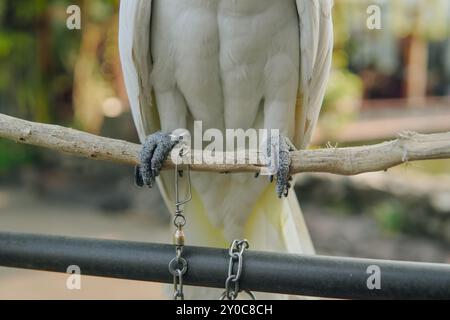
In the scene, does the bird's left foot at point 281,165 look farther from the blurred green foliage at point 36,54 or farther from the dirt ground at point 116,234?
the blurred green foliage at point 36,54

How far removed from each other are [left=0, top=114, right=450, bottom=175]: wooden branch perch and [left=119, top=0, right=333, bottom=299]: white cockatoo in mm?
187

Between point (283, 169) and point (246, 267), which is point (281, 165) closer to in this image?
point (283, 169)

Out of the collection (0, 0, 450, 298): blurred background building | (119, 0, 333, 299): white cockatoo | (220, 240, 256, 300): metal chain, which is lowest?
(220, 240, 256, 300): metal chain

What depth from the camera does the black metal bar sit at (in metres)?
1.04

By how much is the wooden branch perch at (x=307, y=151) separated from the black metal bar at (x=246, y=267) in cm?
20

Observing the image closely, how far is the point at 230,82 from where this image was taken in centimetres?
167

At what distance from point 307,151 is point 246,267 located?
1.03 feet

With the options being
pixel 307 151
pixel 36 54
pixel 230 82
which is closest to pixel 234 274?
pixel 307 151

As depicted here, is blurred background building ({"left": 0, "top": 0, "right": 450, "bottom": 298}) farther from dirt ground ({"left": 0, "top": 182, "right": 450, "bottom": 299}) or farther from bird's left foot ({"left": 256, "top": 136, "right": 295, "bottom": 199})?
bird's left foot ({"left": 256, "top": 136, "right": 295, "bottom": 199})

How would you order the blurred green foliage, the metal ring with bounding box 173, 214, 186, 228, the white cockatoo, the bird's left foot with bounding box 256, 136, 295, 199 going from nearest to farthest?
the metal ring with bounding box 173, 214, 186, 228 → the bird's left foot with bounding box 256, 136, 295, 199 → the white cockatoo → the blurred green foliage

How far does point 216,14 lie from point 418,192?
3.00 meters

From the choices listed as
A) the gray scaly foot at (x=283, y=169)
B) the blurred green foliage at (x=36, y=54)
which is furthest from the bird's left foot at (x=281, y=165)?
the blurred green foliage at (x=36, y=54)

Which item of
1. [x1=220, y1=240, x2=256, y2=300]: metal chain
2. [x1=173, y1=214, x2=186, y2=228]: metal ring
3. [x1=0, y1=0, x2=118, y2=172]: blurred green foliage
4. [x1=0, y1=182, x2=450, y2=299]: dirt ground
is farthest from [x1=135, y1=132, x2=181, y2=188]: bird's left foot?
[x1=0, y1=0, x2=118, y2=172]: blurred green foliage
